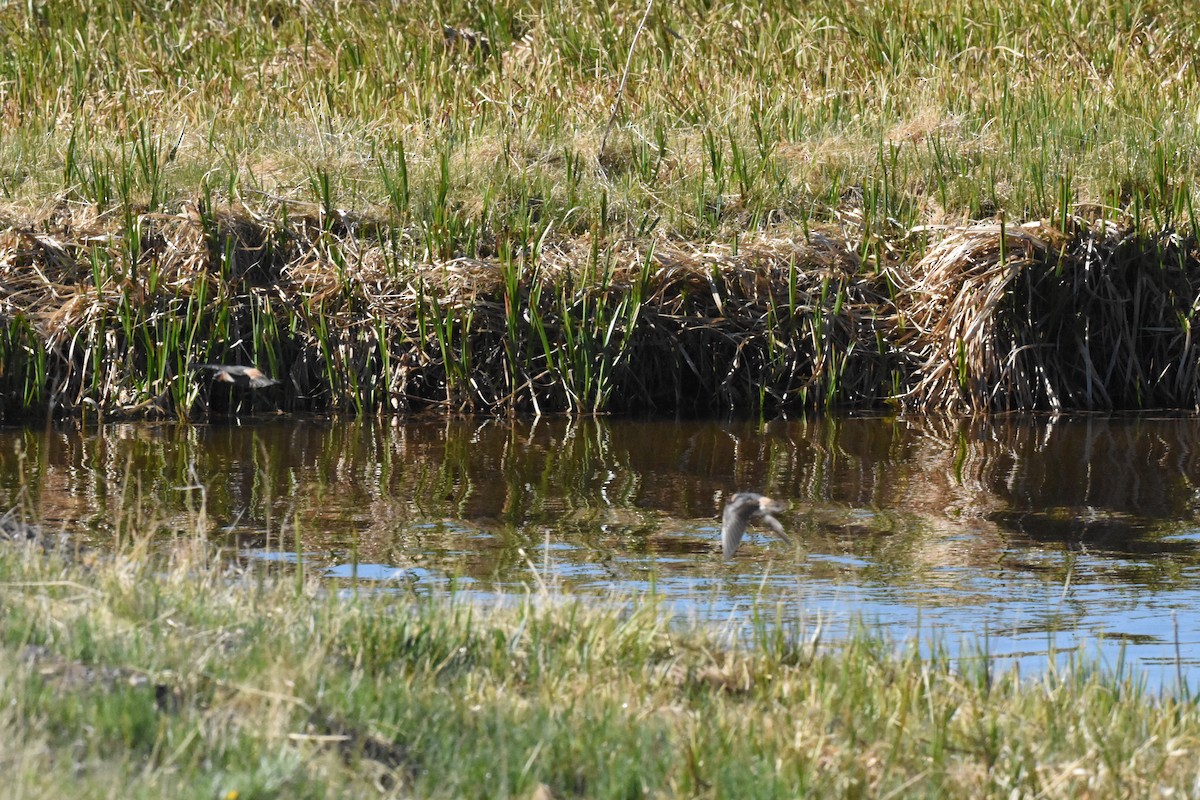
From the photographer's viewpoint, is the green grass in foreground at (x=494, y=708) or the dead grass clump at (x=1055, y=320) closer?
the green grass in foreground at (x=494, y=708)

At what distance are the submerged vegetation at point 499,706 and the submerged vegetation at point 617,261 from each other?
4.26 metres

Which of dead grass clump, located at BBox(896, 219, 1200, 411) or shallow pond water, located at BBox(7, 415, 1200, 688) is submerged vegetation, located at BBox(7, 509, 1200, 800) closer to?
shallow pond water, located at BBox(7, 415, 1200, 688)

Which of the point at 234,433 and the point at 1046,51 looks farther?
the point at 1046,51

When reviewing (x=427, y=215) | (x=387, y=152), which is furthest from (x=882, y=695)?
(x=387, y=152)

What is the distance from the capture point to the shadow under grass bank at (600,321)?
8359 mm

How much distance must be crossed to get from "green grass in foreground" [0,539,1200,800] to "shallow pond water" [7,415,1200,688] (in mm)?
391

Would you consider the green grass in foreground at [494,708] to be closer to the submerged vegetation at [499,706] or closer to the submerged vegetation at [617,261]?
the submerged vegetation at [499,706]

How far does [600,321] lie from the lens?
8344 millimetres

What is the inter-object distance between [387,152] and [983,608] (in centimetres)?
604

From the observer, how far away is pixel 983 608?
200 inches

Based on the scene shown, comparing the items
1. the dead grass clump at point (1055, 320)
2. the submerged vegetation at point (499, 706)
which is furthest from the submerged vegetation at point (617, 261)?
the submerged vegetation at point (499, 706)

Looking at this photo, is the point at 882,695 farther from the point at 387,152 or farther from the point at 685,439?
the point at 387,152

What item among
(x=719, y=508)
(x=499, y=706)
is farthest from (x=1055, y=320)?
(x=499, y=706)

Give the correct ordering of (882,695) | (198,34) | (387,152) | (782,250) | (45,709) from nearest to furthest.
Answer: (45,709), (882,695), (782,250), (387,152), (198,34)
